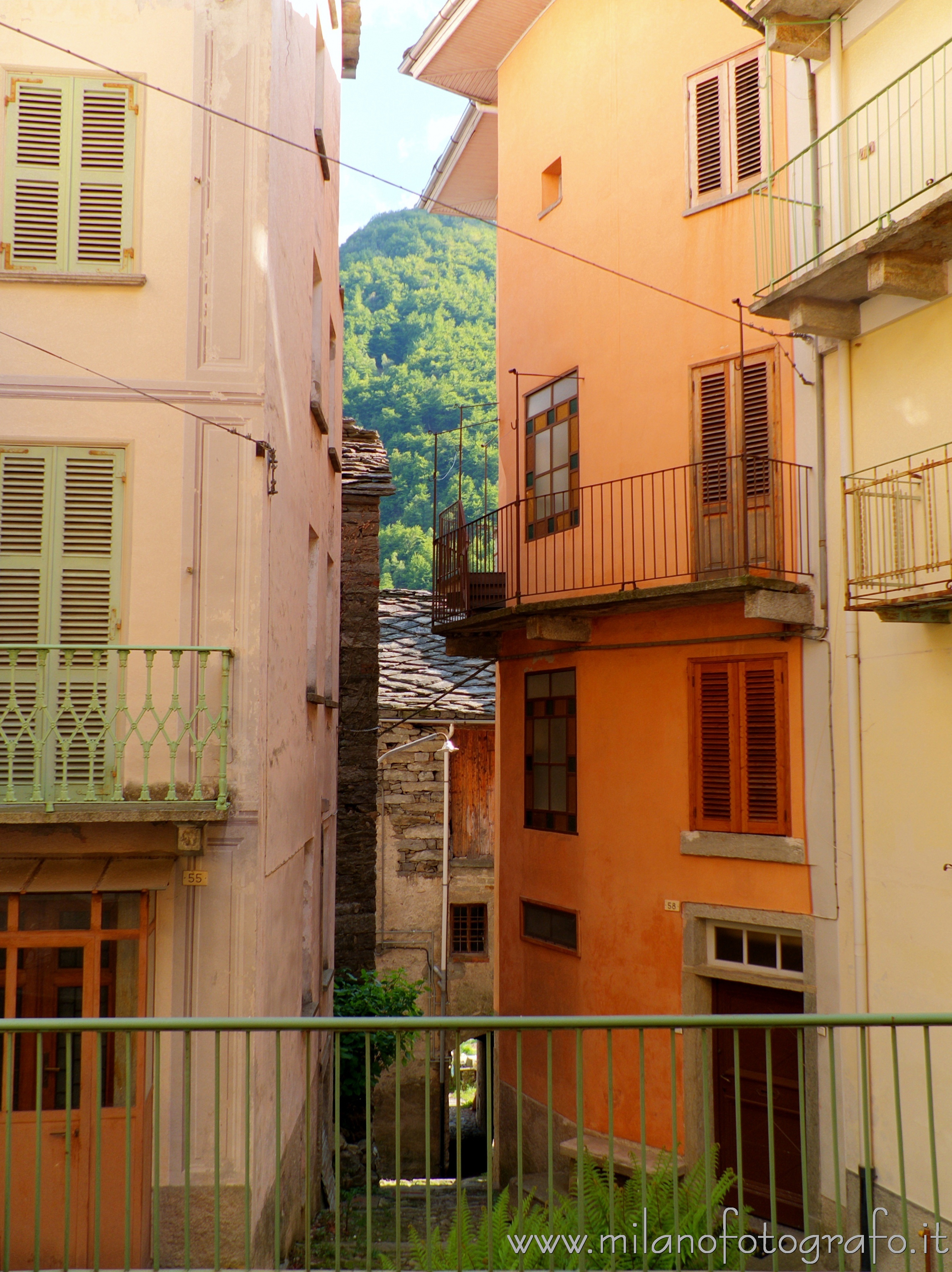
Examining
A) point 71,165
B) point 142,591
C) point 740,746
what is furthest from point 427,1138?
point 740,746

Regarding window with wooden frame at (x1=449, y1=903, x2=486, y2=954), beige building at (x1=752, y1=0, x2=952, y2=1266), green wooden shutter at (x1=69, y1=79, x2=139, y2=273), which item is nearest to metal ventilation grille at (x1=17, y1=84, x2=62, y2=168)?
green wooden shutter at (x1=69, y1=79, x2=139, y2=273)

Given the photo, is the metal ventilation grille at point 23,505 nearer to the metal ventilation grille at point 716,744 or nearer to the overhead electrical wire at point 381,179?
the overhead electrical wire at point 381,179

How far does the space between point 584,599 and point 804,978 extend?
4.44 meters

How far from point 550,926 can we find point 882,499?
6.72m

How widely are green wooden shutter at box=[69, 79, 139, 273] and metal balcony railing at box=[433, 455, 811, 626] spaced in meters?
5.78

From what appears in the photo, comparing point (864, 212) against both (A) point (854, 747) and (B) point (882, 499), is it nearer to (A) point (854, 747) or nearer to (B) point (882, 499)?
(B) point (882, 499)

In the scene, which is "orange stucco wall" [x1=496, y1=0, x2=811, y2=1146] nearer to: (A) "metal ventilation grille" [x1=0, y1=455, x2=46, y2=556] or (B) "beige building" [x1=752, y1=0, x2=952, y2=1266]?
(B) "beige building" [x1=752, y1=0, x2=952, y2=1266]

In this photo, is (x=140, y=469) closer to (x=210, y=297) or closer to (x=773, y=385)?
(x=210, y=297)

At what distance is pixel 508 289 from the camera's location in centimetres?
1547

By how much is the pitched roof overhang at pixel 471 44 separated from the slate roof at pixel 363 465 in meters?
5.50

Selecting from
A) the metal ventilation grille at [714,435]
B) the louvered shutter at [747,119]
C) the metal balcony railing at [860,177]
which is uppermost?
the louvered shutter at [747,119]

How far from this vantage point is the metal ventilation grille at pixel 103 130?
8.58 metres

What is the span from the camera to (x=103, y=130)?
8.59 metres

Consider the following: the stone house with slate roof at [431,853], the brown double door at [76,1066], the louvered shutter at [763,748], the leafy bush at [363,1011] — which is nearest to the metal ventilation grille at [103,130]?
the brown double door at [76,1066]
